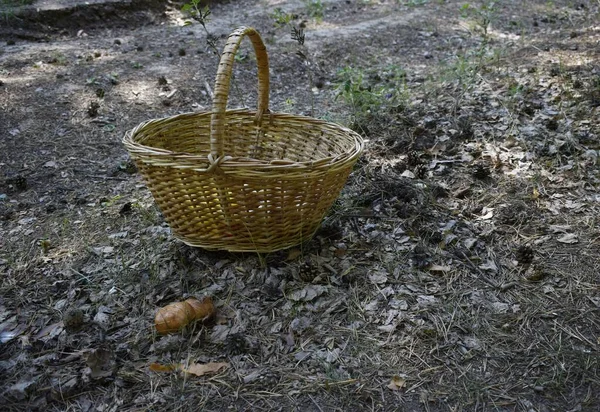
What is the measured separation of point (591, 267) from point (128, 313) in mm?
1910

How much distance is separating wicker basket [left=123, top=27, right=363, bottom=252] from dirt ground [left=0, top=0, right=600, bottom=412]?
146 millimetres

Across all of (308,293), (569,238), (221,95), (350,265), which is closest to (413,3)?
(569,238)

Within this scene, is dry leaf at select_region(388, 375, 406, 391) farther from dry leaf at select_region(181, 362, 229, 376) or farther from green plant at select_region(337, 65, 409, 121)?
green plant at select_region(337, 65, 409, 121)

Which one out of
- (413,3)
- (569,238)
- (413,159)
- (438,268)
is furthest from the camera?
(413,3)

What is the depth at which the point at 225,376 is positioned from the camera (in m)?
1.82

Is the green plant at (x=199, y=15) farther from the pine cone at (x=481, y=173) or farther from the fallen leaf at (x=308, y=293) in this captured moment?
the pine cone at (x=481, y=173)

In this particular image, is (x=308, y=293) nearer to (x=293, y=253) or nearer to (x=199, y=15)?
(x=293, y=253)

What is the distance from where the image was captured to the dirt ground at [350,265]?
70.6 inches

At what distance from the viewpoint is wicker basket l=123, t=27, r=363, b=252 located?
6.45 ft

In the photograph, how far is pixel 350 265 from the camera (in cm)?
231

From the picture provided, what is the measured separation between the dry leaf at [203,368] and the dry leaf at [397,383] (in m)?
0.56

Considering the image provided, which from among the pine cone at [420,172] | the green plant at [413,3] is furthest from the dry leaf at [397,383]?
the green plant at [413,3]

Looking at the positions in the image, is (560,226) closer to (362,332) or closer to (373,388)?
(362,332)

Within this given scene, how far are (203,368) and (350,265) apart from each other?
0.78 meters
